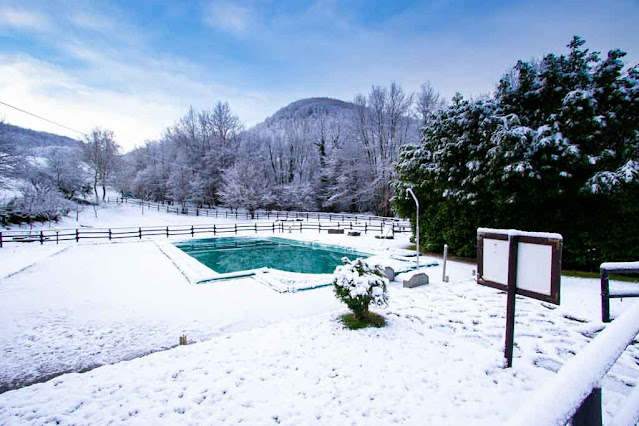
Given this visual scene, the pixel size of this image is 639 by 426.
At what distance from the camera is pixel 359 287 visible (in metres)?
6.41

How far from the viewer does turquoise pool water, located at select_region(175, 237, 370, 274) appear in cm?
1532

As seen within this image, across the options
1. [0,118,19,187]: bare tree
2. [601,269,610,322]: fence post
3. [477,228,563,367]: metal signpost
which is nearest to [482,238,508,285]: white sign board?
[477,228,563,367]: metal signpost

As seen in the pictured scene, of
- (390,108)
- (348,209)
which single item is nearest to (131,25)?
(390,108)

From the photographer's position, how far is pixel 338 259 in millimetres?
16828

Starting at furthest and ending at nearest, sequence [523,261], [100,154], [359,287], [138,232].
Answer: [100,154] < [138,232] < [359,287] < [523,261]

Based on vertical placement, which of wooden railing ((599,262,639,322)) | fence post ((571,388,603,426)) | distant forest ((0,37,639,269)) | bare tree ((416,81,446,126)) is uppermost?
bare tree ((416,81,446,126))

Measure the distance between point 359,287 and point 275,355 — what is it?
2.22m

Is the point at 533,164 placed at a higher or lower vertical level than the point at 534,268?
higher

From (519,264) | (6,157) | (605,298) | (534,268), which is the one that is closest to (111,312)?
(519,264)

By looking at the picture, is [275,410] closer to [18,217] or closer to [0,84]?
[0,84]

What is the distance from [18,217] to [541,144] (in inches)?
1461

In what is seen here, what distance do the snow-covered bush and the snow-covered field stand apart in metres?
0.59

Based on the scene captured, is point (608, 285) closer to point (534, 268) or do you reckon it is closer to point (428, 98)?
point (534, 268)

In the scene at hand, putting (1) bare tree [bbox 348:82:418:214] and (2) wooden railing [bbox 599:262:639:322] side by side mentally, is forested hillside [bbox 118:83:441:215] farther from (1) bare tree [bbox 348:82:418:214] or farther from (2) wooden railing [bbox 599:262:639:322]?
(2) wooden railing [bbox 599:262:639:322]
